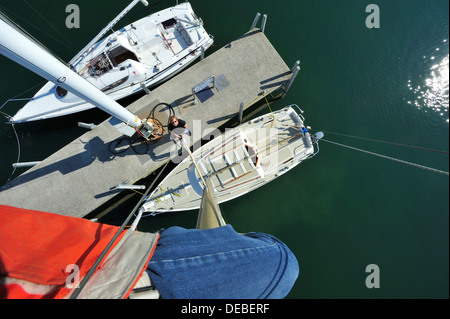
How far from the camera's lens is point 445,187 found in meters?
11.5

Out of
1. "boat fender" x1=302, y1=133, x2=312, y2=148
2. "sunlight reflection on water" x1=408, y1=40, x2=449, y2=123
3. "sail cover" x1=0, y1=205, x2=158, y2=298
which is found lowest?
"sunlight reflection on water" x1=408, y1=40, x2=449, y2=123

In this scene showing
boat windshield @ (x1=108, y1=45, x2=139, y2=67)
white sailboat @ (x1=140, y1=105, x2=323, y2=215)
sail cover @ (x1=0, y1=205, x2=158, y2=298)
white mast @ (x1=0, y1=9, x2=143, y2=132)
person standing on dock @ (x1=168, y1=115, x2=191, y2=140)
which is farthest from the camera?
boat windshield @ (x1=108, y1=45, x2=139, y2=67)

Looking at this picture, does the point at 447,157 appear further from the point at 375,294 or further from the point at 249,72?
the point at 249,72

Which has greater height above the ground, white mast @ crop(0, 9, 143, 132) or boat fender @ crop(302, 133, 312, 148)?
white mast @ crop(0, 9, 143, 132)

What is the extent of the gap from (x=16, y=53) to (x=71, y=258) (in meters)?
3.64

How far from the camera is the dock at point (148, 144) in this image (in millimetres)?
10086

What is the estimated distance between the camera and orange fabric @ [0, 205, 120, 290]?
6.52ft

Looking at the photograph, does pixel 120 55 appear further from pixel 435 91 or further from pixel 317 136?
pixel 435 91

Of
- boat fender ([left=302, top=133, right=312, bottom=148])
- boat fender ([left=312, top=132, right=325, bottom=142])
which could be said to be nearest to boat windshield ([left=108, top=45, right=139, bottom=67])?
boat fender ([left=302, top=133, right=312, bottom=148])

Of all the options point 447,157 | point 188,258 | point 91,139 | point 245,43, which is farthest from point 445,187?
point 91,139

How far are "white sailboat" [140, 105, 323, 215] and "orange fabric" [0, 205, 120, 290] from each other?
7.27 meters

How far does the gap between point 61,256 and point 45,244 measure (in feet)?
0.90

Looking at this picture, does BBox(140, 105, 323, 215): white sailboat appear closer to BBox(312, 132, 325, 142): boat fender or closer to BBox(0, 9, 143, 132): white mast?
BBox(312, 132, 325, 142): boat fender

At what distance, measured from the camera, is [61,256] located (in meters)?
2.19
